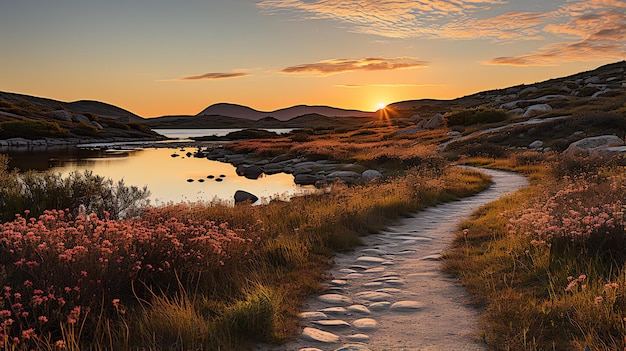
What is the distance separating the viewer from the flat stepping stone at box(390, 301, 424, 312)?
6.07 meters

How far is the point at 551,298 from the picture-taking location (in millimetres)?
5434

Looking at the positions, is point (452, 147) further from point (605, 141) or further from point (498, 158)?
point (605, 141)

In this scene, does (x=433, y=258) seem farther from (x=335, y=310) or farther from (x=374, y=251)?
(x=335, y=310)

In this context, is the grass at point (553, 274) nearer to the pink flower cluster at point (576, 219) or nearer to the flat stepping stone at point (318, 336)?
the pink flower cluster at point (576, 219)

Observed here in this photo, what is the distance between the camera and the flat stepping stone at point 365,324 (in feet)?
18.1

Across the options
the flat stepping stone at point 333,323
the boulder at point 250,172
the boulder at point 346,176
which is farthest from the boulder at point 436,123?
the flat stepping stone at point 333,323

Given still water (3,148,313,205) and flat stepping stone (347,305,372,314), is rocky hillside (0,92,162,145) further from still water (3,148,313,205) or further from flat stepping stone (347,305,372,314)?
flat stepping stone (347,305,372,314)

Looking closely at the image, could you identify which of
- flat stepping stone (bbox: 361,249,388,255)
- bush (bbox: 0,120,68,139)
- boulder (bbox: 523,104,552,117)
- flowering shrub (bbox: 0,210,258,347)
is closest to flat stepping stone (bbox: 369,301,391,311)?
flowering shrub (bbox: 0,210,258,347)

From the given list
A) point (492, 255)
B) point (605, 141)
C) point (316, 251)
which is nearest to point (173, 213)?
point (316, 251)

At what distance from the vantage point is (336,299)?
6516 millimetres

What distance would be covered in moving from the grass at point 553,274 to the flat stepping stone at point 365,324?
121 cm

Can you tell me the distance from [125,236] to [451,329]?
3965 millimetres

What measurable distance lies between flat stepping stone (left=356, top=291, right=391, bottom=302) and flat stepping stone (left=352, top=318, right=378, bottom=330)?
0.80 metres

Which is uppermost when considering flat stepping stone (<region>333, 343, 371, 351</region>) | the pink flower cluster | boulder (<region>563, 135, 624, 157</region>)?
boulder (<region>563, 135, 624, 157</region>)
